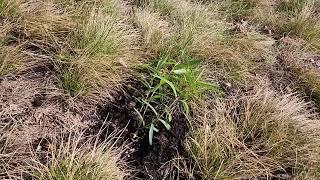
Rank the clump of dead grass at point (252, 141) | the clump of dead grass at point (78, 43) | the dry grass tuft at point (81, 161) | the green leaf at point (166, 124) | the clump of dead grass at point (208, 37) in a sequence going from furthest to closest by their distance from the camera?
1. the clump of dead grass at point (208, 37)
2. the clump of dead grass at point (78, 43)
3. the green leaf at point (166, 124)
4. the clump of dead grass at point (252, 141)
5. the dry grass tuft at point (81, 161)

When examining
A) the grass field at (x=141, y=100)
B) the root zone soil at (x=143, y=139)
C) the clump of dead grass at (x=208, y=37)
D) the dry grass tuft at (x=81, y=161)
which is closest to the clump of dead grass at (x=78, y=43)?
the grass field at (x=141, y=100)

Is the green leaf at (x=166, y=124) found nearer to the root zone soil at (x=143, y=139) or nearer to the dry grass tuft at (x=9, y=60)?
the root zone soil at (x=143, y=139)

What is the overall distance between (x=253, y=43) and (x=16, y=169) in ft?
8.04

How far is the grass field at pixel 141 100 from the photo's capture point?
2.63 m

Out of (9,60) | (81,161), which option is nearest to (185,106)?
(81,161)

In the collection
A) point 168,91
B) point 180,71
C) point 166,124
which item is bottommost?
point 166,124

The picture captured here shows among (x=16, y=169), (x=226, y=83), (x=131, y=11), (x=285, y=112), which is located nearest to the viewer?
(x=16, y=169)

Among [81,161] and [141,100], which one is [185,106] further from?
[81,161]

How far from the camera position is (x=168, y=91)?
3100 mm

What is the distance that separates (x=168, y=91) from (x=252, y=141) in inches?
27.8

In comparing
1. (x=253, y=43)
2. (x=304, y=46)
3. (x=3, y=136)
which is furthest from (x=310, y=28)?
(x=3, y=136)

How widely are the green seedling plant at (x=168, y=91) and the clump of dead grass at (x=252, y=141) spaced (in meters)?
0.15

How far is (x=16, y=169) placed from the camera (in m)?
2.37

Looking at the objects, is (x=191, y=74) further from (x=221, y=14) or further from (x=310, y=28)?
(x=310, y=28)
